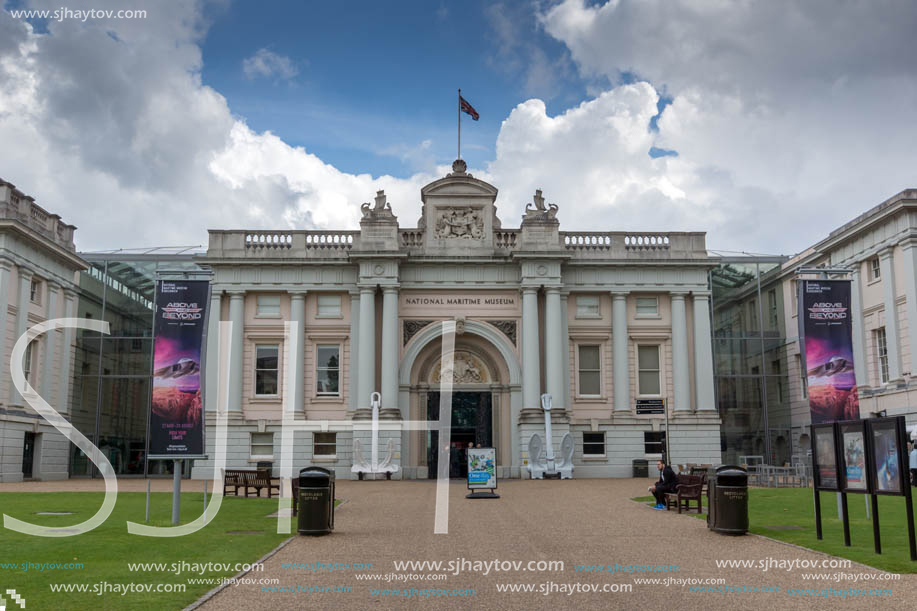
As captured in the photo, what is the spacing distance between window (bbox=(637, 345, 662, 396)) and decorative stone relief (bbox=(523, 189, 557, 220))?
7.64 m

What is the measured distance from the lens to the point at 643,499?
2472 centimetres

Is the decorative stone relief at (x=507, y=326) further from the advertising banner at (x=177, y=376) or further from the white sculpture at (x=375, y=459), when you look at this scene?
the advertising banner at (x=177, y=376)

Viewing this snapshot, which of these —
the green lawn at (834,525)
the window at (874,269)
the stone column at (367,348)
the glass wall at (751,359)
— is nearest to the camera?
the green lawn at (834,525)

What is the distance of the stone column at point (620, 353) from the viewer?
3984 centimetres

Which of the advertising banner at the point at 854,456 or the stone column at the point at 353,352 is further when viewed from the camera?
the stone column at the point at 353,352

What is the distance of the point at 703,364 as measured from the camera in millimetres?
39938

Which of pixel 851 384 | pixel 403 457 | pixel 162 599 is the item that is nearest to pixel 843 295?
pixel 851 384

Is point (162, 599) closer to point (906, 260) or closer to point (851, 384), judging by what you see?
point (851, 384)

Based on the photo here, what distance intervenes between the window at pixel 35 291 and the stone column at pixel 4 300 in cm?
271

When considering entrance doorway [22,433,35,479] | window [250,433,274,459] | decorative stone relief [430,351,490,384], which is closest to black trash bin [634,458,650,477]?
decorative stone relief [430,351,490,384]

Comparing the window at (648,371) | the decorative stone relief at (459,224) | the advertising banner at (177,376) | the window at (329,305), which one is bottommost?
the advertising banner at (177,376)

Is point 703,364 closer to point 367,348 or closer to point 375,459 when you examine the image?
point 367,348

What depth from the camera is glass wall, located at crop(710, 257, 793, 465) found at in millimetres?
45156

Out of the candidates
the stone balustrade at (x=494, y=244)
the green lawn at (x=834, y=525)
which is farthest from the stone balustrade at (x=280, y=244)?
the green lawn at (x=834, y=525)
